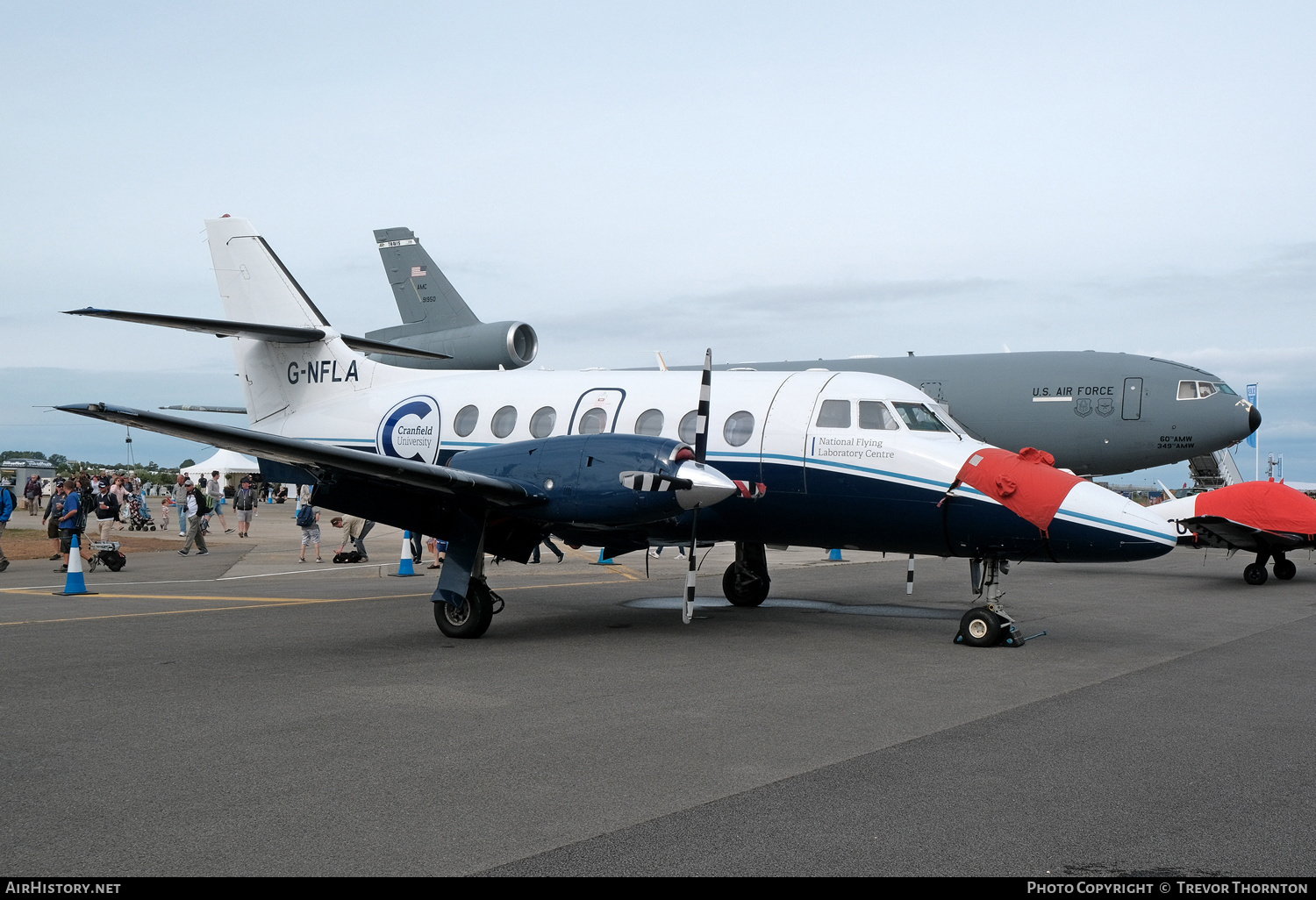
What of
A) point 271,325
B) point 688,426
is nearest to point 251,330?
point 271,325

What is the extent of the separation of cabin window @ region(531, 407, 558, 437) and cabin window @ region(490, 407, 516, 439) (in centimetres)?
30

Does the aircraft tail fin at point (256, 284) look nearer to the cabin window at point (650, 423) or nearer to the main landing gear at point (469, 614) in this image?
the cabin window at point (650, 423)

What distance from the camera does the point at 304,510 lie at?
24.1 metres

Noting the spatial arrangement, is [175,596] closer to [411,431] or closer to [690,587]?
[411,431]

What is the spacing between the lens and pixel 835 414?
1188cm

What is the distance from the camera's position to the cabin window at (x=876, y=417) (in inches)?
456

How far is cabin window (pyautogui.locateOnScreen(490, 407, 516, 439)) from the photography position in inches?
535

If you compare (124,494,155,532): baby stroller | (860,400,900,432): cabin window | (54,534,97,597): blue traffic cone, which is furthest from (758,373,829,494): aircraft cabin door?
(124,494,155,532): baby stroller

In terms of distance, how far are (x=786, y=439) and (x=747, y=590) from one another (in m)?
3.35

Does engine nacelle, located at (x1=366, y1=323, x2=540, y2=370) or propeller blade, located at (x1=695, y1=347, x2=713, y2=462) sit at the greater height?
engine nacelle, located at (x1=366, y1=323, x2=540, y2=370)

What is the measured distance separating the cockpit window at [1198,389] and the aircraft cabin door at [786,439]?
40.7 ft

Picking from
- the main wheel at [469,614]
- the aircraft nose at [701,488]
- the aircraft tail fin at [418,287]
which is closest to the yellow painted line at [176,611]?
the main wheel at [469,614]

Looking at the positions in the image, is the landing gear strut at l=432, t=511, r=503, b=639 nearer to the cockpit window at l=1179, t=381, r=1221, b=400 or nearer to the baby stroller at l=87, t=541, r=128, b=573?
the baby stroller at l=87, t=541, r=128, b=573
